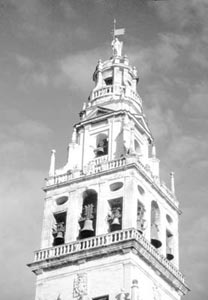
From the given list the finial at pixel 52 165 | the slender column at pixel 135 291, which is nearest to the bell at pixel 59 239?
the finial at pixel 52 165

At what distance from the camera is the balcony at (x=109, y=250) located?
183 feet

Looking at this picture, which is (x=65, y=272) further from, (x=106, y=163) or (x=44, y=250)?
(x=106, y=163)

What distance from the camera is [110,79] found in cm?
6800

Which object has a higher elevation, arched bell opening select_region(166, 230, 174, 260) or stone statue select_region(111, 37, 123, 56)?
stone statue select_region(111, 37, 123, 56)

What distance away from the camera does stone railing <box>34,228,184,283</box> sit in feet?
184

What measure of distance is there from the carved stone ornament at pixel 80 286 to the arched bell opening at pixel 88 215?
2.91 meters

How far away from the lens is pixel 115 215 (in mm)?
58219

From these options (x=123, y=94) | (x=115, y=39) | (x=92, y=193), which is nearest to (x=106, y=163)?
(x=92, y=193)

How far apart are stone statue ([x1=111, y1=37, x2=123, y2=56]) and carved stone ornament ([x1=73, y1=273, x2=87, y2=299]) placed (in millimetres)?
19343

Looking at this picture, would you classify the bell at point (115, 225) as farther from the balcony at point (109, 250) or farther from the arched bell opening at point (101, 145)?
the arched bell opening at point (101, 145)

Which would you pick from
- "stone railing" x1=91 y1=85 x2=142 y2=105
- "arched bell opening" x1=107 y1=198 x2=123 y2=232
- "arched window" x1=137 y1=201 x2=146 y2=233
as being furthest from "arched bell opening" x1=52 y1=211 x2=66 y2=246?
"stone railing" x1=91 y1=85 x2=142 y2=105

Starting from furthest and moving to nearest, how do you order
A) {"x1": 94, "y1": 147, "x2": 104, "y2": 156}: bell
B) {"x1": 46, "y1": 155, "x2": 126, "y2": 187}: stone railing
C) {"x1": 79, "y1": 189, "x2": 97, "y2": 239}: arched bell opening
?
{"x1": 94, "y1": 147, "x2": 104, "y2": 156}: bell
{"x1": 46, "y1": 155, "x2": 126, "y2": 187}: stone railing
{"x1": 79, "y1": 189, "x2": 97, "y2": 239}: arched bell opening

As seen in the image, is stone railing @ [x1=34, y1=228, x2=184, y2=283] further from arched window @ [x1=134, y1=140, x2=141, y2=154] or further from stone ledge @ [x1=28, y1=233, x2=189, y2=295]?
arched window @ [x1=134, y1=140, x2=141, y2=154]

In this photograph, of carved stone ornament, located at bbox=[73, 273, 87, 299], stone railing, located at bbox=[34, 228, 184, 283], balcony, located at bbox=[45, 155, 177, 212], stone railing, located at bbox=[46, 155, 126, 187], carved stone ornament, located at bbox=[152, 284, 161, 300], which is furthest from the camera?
stone railing, located at bbox=[46, 155, 126, 187]
